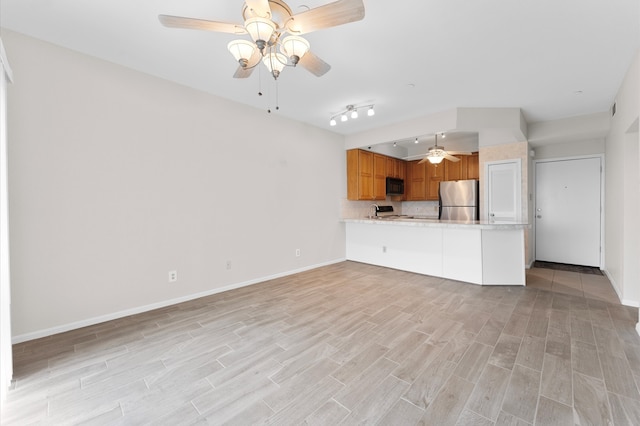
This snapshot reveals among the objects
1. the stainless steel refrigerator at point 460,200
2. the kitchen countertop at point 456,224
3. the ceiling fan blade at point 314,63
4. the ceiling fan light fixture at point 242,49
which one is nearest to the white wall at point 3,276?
the ceiling fan light fixture at point 242,49

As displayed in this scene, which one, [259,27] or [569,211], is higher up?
[259,27]

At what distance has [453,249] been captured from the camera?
408cm

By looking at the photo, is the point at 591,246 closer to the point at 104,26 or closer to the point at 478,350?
the point at 478,350

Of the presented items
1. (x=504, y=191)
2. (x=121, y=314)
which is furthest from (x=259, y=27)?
(x=504, y=191)

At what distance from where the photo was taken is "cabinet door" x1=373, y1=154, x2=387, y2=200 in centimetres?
593

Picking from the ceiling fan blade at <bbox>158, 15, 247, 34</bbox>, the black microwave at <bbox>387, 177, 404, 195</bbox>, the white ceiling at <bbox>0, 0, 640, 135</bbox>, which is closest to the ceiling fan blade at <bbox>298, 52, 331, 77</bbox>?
the white ceiling at <bbox>0, 0, 640, 135</bbox>

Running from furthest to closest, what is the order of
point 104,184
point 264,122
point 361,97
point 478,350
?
1. point 264,122
2. point 361,97
3. point 104,184
4. point 478,350

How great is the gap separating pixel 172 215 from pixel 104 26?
186 centimetres

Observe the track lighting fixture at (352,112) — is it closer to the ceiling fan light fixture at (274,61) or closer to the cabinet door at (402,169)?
the ceiling fan light fixture at (274,61)

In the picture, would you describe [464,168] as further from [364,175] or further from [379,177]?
[364,175]

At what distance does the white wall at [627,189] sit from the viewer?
2.76m

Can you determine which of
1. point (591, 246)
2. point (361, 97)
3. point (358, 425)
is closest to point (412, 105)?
point (361, 97)

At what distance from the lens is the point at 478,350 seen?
7.02ft

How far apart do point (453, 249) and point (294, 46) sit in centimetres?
362
